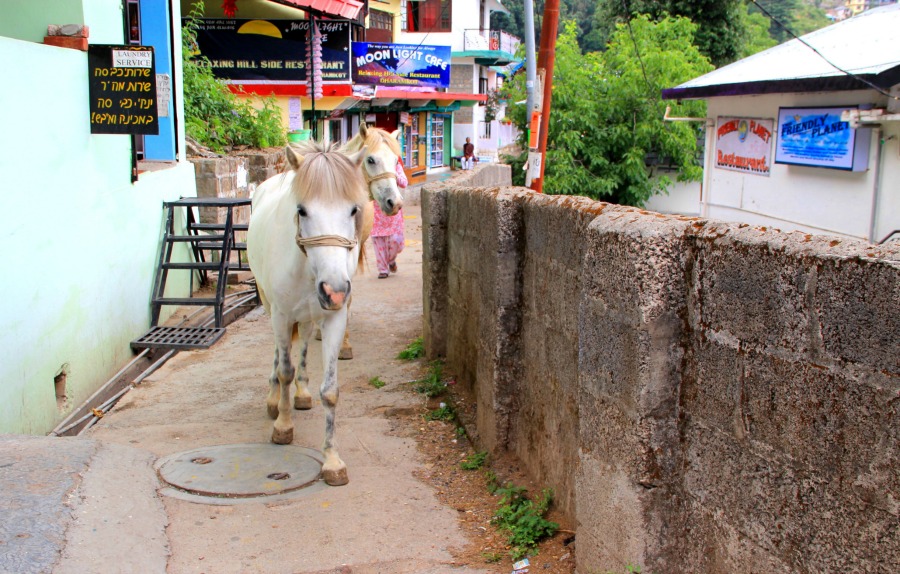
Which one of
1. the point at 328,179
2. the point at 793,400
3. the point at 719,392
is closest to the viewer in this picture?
the point at 793,400

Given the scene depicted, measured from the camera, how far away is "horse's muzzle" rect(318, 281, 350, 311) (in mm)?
4504

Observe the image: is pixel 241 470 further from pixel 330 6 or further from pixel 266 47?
pixel 266 47

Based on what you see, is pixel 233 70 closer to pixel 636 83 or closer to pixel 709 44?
pixel 636 83

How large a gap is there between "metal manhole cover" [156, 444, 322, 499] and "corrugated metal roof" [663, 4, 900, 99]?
9.14m

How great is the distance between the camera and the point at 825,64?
12930 mm


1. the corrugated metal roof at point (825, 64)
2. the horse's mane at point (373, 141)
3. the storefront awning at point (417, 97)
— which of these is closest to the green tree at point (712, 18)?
the storefront awning at point (417, 97)

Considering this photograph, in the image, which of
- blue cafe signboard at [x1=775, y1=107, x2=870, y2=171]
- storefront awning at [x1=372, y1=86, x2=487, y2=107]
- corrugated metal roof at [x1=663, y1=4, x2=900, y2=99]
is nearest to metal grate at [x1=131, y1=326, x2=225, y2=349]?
corrugated metal roof at [x1=663, y1=4, x2=900, y2=99]

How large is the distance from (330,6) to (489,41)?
28270mm

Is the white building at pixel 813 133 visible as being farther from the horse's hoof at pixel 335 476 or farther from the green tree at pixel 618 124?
the horse's hoof at pixel 335 476

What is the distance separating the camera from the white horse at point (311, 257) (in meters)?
4.65

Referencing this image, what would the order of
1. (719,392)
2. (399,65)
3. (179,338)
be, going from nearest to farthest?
(719,392) → (179,338) → (399,65)

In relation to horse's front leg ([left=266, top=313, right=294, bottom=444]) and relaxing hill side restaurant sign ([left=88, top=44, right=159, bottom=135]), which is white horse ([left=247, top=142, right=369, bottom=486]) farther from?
relaxing hill side restaurant sign ([left=88, top=44, right=159, bottom=135])

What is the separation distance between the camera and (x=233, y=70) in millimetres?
17062

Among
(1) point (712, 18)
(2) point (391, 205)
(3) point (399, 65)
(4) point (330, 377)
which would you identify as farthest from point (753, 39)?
(4) point (330, 377)
